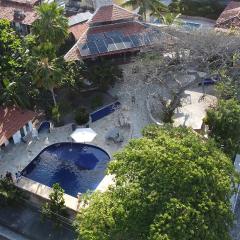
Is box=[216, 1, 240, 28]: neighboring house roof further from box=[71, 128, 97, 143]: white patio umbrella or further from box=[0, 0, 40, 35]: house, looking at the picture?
box=[0, 0, 40, 35]: house

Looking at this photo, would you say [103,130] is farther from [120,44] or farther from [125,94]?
[120,44]

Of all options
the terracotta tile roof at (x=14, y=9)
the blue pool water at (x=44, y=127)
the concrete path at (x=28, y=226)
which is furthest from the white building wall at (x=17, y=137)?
the terracotta tile roof at (x=14, y=9)

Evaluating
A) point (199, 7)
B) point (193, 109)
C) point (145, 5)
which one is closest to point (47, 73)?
point (193, 109)

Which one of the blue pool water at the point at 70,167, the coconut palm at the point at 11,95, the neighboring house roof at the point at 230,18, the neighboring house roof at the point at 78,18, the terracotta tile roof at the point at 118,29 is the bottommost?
the blue pool water at the point at 70,167

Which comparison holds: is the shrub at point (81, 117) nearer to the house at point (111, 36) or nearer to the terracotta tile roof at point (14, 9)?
the house at point (111, 36)

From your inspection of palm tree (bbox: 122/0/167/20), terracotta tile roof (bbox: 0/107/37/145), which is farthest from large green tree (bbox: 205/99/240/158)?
palm tree (bbox: 122/0/167/20)

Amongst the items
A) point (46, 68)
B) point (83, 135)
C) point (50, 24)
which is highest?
point (50, 24)

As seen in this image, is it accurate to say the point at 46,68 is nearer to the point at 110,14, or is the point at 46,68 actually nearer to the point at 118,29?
the point at 118,29

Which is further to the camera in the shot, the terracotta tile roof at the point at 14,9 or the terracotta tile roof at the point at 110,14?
the terracotta tile roof at the point at 14,9
